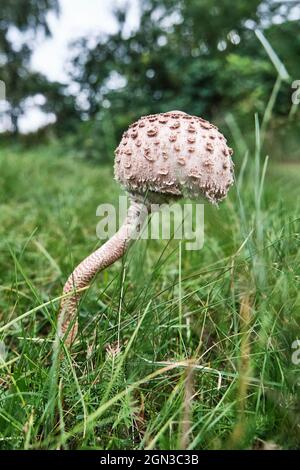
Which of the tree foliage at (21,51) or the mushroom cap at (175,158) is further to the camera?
the tree foliage at (21,51)

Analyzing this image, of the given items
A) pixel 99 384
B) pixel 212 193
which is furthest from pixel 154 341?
pixel 212 193

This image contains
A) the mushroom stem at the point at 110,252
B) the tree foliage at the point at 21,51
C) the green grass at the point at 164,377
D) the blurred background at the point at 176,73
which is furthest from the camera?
the tree foliage at the point at 21,51

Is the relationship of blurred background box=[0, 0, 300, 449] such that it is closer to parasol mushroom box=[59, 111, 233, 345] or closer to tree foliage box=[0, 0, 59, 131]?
parasol mushroom box=[59, 111, 233, 345]

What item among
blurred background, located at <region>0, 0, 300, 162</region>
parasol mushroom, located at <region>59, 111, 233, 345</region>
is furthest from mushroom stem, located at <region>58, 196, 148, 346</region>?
blurred background, located at <region>0, 0, 300, 162</region>

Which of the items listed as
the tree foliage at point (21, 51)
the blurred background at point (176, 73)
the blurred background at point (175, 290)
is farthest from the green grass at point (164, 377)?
the tree foliage at point (21, 51)

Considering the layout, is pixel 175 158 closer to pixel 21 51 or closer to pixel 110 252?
pixel 110 252

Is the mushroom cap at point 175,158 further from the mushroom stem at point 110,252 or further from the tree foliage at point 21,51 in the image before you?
the tree foliage at point 21,51

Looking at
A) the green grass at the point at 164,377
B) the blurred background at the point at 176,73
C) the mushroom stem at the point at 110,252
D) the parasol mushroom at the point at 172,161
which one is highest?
the blurred background at the point at 176,73
